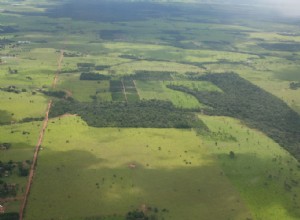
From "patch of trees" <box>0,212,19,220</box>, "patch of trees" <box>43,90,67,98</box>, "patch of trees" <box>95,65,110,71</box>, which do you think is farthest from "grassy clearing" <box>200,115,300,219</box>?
"patch of trees" <box>95,65,110,71</box>

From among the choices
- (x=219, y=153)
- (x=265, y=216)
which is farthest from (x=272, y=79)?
(x=265, y=216)

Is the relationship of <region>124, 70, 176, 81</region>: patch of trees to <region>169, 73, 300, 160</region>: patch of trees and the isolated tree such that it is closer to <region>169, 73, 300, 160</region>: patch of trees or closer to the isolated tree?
<region>169, 73, 300, 160</region>: patch of trees

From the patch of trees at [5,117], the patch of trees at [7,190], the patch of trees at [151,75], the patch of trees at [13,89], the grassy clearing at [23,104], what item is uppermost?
the patch of trees at [7,190]

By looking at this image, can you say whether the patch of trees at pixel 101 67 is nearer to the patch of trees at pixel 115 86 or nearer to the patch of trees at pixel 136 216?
the patch of trees at pixel 115 86

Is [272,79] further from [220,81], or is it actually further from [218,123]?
[218,123]

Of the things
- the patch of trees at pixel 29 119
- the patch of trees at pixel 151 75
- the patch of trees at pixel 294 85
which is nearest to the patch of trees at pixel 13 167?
the patch of trees at pixel 29 119
